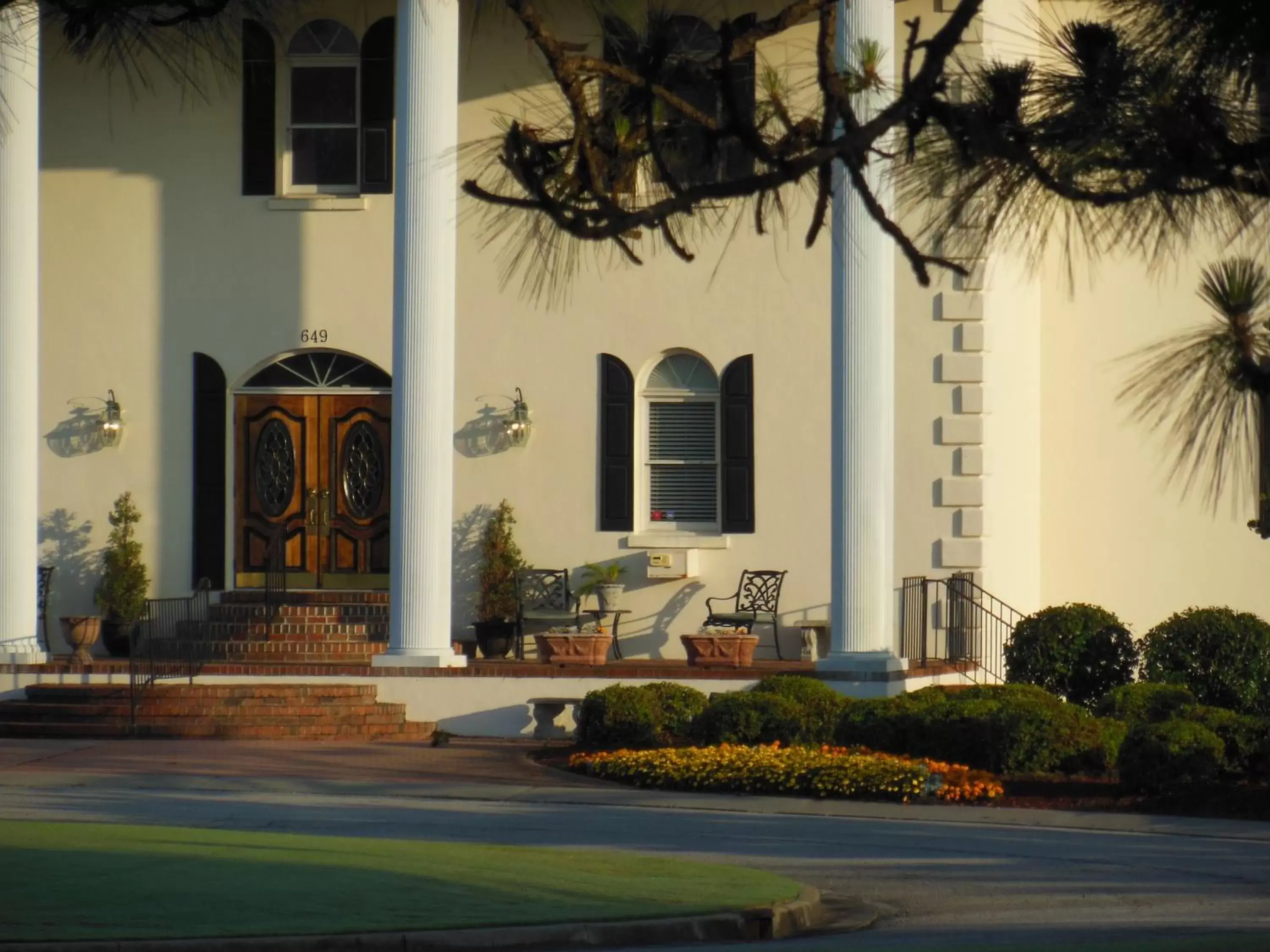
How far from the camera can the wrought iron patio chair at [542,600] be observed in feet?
71.2

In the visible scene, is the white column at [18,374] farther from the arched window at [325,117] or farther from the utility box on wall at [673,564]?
the utility box on wall at [673,564]

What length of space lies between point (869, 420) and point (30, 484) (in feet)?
27.9

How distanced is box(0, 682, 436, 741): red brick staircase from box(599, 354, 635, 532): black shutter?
153 inches

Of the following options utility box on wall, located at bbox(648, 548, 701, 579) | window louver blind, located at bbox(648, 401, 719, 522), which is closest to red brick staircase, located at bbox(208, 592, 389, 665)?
utility box on wall, located at bbox(648, 548, 701, 579)

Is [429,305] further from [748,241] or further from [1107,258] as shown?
[1107,258]

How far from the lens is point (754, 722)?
17.1 m

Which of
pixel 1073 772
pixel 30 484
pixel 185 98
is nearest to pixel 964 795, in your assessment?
pixel 1073 772

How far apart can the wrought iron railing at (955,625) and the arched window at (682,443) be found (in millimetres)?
2502

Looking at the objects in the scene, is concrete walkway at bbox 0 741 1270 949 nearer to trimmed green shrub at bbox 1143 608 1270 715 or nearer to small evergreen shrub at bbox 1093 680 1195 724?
small evergreen shrub at bbox 1093 680 1195 724

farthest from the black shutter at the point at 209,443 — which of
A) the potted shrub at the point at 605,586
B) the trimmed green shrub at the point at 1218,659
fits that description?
the trimmed green shrub at the point at 1218,659

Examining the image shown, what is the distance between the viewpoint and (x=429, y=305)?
19.3 meters

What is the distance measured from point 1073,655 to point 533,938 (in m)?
11.5

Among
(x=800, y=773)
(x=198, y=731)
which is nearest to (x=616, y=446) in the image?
(x=198, y=731)

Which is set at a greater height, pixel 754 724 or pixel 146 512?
pixel 146 512
